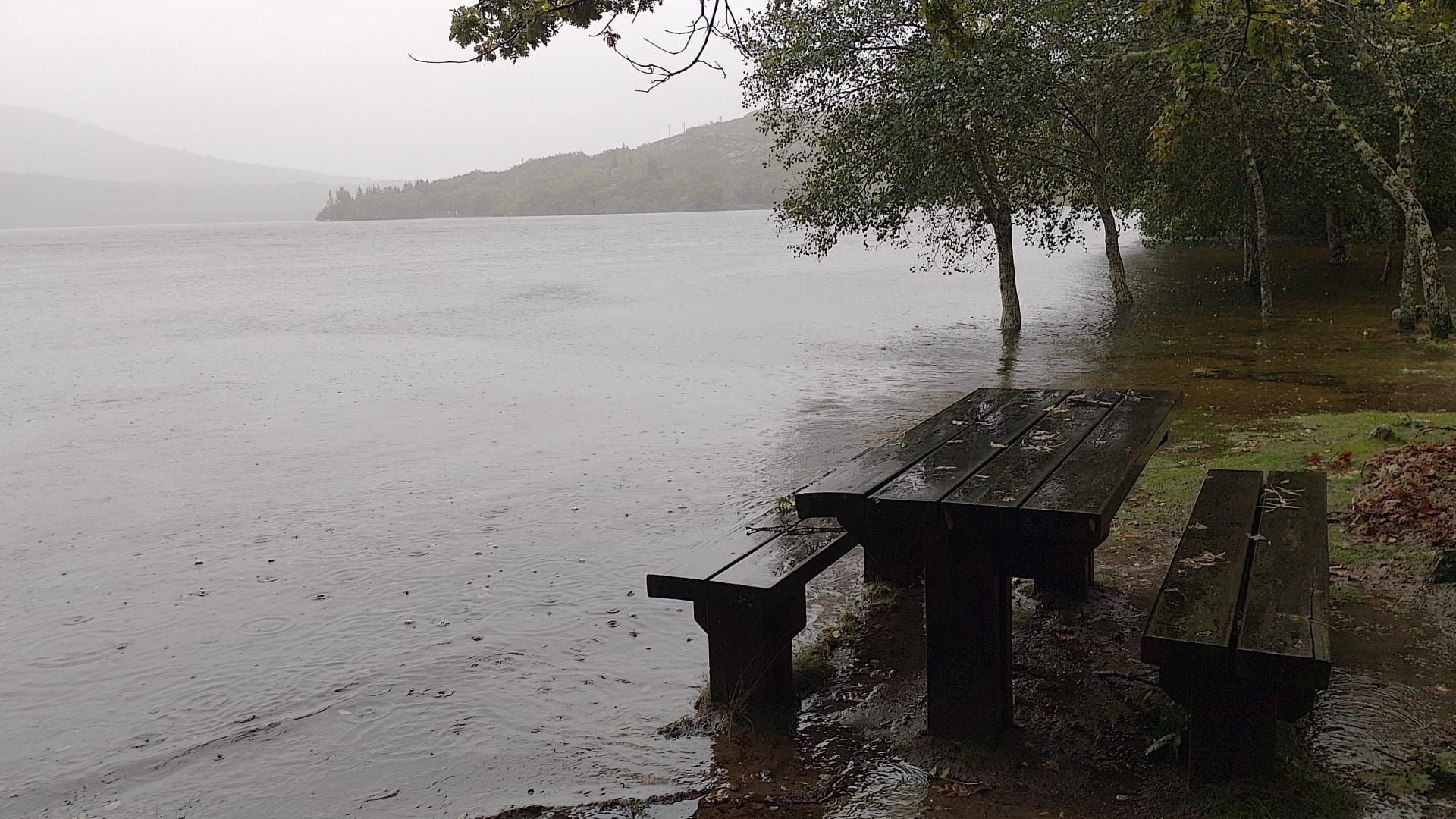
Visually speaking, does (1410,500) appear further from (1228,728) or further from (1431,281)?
(1431,281)

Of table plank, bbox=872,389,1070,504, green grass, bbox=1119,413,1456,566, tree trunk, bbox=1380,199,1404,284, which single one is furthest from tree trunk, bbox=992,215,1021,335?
table plank, bbox=872,389,1070,504

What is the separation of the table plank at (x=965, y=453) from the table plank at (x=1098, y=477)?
1.09ft

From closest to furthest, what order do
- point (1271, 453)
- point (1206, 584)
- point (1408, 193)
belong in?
point (1206, 584), point (1271, 453), point (1408, 193)

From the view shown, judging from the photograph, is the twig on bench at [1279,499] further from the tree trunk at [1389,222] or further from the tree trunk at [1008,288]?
the tree trunk at [1389,222]

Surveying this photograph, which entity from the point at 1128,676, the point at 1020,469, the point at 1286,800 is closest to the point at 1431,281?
the point at 1128,676

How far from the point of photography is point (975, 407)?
5836 millimetres

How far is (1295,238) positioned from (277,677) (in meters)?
45.4

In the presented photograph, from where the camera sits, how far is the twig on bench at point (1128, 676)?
471 cm

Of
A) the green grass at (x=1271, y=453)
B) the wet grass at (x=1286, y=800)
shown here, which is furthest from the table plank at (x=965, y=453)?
the green grass at (x=1271, y=453)

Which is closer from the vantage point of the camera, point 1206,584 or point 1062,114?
point 1206,584

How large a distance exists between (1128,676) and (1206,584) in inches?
41.0

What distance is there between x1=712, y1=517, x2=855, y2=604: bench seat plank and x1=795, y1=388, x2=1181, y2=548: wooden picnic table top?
0.35 meters

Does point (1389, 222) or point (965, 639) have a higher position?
point (1389, 222)

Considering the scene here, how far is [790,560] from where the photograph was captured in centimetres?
459
